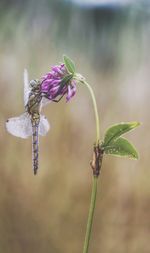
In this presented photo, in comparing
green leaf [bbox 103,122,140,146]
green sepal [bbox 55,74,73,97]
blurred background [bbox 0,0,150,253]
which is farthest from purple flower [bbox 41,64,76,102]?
blurred background [bbox 0,0,150,253]

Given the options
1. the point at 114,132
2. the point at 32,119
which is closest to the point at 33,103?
the point at 32,119

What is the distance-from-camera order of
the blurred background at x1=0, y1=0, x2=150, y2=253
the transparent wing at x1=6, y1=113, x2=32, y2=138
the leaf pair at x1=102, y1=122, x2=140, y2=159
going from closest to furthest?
the leaf pair at x1=102, y1=122, x2=140, y2=159 < the transparent wing at x1=6, y1=113, x2=32, y2=138 < the blurred background at x1=0, y1=0, x2=150, y2=253

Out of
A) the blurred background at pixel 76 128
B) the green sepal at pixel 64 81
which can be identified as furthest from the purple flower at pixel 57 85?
the blurred background at pixel 76 128

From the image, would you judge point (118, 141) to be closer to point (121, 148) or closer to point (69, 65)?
point (121, 148)

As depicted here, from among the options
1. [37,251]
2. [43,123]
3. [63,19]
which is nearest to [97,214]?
[37,251]

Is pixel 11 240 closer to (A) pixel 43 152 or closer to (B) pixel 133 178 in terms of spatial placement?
(A) pixel 43 152

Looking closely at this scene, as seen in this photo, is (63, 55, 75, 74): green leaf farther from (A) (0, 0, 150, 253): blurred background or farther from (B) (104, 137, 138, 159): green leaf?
(A) (0, 0, 150, 253): blurred background

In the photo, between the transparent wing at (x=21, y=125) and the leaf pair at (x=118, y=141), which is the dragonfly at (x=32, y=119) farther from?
the leaf pair at (x=118, y=141)
